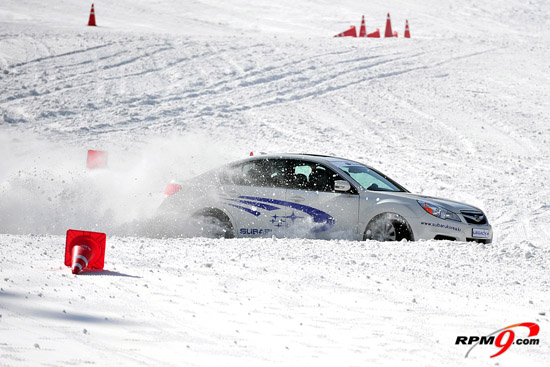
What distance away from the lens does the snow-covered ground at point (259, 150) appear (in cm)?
510

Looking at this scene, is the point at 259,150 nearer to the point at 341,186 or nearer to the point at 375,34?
the point at 341,186

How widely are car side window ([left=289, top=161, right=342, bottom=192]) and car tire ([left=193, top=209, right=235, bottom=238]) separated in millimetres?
925

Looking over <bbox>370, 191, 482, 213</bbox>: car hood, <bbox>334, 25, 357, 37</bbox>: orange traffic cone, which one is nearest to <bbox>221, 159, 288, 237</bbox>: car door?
<bbox>370, 191, 482, 213</bbox>: car hood

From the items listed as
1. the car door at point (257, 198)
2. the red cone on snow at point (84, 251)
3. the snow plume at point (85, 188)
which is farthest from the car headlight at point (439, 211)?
the red cone on snow at point (84, 251)

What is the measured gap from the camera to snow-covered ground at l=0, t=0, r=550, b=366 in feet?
16.7

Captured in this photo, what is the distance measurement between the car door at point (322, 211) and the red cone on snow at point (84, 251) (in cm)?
281

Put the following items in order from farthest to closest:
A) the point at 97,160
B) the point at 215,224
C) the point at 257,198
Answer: the point at 97,160 → the point at 215,224 → the point at 257,198

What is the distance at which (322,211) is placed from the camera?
354 inches

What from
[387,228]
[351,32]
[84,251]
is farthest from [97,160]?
[351,32]

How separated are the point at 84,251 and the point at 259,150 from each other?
8.95m

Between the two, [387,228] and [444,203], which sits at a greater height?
[444,203]

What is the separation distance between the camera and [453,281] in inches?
273

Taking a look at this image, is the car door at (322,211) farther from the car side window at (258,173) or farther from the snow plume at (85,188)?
the snow plume at (85,188)

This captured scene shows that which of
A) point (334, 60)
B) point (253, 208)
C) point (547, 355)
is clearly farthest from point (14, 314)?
point (334, 60)
